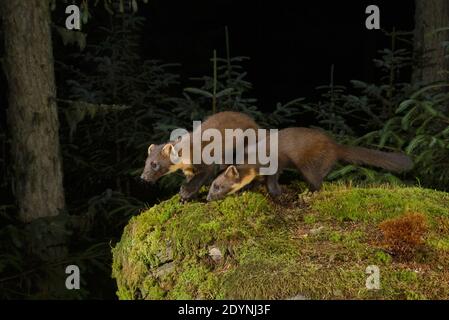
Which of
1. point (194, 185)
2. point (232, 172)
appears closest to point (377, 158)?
point (232, 172)

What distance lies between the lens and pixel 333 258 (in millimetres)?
4602

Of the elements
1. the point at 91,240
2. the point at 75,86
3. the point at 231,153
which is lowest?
the point at 91,240

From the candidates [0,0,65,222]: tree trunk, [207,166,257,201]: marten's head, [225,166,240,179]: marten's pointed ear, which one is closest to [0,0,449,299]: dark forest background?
[0,0,65,222]: tree trunk

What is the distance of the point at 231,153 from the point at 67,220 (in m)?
2.44

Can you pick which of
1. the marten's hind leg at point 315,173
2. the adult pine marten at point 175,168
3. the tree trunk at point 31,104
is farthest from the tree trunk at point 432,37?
the tree trunk at point 31,104

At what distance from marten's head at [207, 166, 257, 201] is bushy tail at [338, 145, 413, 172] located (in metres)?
1.28

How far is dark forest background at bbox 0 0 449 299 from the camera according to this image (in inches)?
301

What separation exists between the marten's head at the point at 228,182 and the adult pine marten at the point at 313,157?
0.06 m

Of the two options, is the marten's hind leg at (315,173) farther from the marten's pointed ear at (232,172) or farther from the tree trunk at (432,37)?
the tree trunk at (432,37)

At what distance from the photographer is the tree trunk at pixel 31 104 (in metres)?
7.61

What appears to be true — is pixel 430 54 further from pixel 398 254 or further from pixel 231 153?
pixel 398 254

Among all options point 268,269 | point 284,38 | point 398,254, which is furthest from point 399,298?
point 284,38

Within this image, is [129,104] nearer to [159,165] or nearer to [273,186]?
[159,165]

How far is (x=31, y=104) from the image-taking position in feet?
25.2
